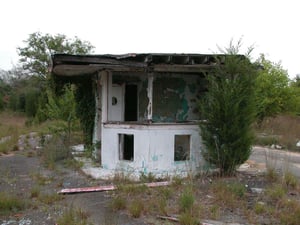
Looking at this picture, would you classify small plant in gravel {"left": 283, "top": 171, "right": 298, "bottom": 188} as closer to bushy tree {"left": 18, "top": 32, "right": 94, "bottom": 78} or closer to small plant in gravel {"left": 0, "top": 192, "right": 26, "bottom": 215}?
small plant in gravel {"left": 0, "top": 192, "right": 26, "bottom": 215}

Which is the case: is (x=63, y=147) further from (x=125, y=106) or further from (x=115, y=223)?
(x=115, y=223)

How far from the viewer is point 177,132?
9359mm

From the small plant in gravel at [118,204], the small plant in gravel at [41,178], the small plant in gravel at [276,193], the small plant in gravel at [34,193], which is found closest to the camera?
the small plant in gravel at [118,204]

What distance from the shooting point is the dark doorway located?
1073cm

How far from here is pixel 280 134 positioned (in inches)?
643

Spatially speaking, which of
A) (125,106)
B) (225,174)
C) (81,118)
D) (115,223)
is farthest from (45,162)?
(115,223)

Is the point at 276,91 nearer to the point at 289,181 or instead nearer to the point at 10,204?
the point at 289,181

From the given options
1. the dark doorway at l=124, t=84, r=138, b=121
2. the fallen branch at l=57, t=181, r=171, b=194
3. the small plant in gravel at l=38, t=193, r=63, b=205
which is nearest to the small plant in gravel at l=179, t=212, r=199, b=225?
the fallen branch at l=57, t=181, r=171, b=194

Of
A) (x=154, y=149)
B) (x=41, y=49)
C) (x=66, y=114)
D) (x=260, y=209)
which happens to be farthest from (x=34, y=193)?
(x=41, y=49)

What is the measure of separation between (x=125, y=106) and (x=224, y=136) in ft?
12.0

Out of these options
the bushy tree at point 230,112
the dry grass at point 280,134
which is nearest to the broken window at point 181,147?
the bushy tree at point 230,112

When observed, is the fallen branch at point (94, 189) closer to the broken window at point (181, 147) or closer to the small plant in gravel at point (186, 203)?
the small plant in gravel at point (186, 203)

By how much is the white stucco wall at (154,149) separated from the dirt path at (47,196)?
1050 millimetres

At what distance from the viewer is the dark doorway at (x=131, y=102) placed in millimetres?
10727
